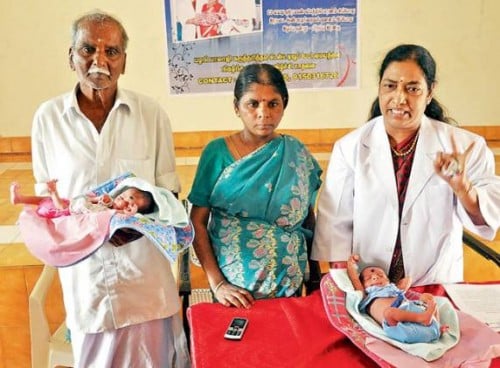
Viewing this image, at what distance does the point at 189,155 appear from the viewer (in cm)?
494

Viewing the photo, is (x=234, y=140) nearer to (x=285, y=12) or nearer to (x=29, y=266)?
(x=29, y=266)

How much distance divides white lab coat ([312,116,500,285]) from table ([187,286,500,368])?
0.16 metres

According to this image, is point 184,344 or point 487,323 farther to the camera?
point 184,344

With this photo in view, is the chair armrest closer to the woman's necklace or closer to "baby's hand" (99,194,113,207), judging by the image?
the woman's necklace

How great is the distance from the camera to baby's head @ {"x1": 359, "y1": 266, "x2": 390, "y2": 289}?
1738 millimetres

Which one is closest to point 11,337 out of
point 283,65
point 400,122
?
point 400,122

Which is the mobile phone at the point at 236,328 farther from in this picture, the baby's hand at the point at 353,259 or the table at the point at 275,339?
the baby's hand at the point at 353,259

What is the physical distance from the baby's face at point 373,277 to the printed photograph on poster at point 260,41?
3262 mm

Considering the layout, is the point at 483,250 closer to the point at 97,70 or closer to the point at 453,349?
the point at 453,349

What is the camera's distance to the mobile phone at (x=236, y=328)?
1590 mm

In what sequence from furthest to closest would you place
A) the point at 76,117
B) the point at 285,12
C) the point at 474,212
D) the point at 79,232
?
the point at 285,12
the point at 76,117
the point at 474,212
the point at 79,232

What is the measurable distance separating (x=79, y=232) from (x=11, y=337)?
1.68 m

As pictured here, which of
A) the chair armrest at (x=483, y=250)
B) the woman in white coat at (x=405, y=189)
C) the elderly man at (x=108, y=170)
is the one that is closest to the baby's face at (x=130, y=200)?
the elderly man at (x=108, y=170)

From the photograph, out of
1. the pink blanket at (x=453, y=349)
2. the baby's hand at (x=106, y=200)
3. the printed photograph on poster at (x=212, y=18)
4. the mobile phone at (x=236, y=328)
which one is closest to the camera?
the pink blanket at (x=453, y=349)
